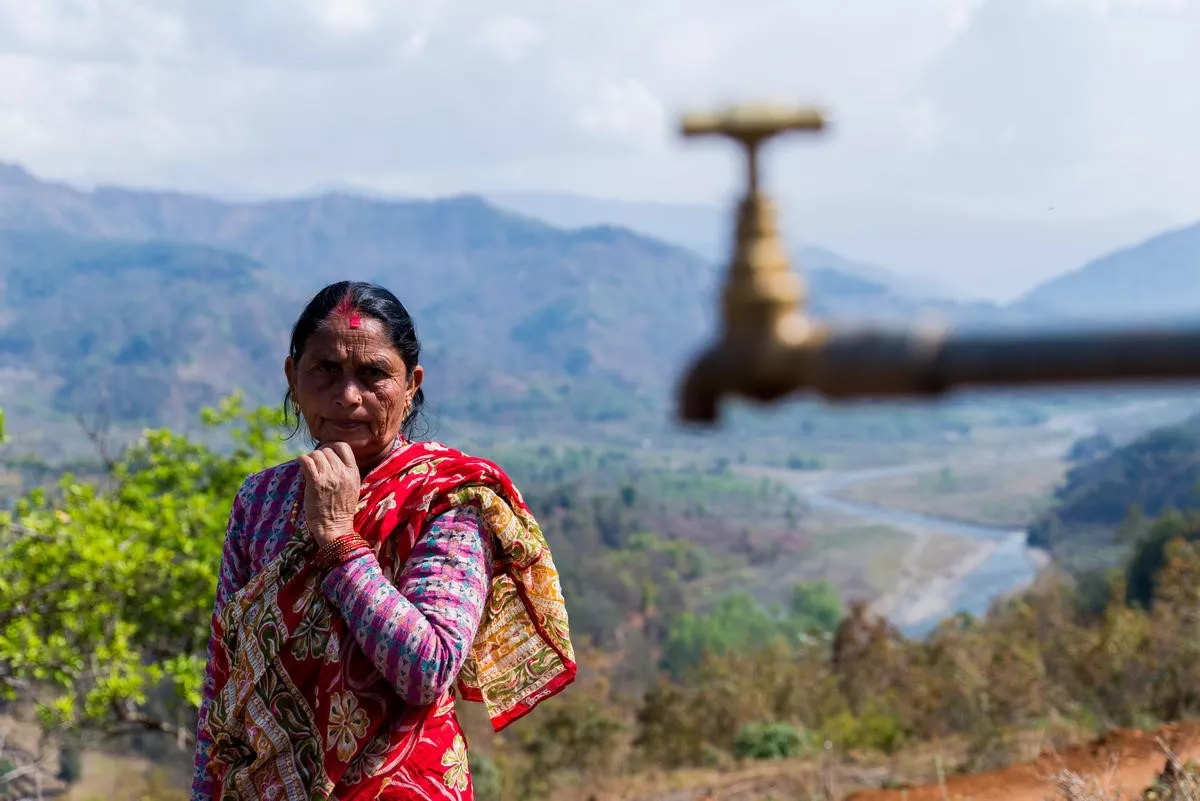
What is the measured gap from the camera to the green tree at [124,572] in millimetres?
6230

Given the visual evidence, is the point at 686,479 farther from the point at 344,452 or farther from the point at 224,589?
the point at 344,452

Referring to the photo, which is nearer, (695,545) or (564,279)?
(695,545)

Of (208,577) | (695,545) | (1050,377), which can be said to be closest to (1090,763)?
(208,577)

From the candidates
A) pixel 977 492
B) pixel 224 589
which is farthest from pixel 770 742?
pixel 977 492

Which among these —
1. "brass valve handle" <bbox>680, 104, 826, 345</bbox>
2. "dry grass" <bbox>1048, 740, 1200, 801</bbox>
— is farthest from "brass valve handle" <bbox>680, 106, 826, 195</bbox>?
"dry grass" <bbox>1048, 740, 1200, 801</bbox>

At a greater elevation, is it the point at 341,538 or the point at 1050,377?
the point at 1050,377

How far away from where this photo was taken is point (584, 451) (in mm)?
109625

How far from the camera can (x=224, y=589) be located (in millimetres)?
2658

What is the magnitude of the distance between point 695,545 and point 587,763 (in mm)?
60744

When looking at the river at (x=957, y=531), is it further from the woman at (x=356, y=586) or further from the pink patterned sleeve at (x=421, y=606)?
the pink patterned sleeve at (x=421, y=606)

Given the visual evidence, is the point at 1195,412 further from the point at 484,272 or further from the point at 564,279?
the point at 484,272

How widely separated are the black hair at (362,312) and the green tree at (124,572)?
405cm

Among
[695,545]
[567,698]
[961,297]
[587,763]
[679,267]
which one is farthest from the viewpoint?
[679,267]

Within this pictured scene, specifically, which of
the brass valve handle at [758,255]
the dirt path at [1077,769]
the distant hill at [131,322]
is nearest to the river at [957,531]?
the dirt path at [1077,769]
